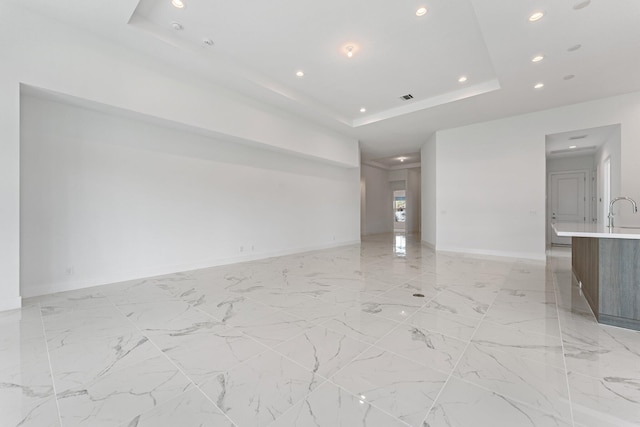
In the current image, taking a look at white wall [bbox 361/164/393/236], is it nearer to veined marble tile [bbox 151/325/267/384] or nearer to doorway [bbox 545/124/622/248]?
doorway [bbox 545/124/622/248]

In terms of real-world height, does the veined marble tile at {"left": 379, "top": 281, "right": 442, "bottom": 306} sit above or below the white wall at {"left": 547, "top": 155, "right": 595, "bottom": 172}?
below

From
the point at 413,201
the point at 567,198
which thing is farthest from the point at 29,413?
the point at 413,201

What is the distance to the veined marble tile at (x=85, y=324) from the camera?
249cm

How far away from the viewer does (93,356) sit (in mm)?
2113

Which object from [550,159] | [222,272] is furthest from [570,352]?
[550,159]

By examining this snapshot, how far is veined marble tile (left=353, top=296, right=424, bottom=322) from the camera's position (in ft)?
9.63

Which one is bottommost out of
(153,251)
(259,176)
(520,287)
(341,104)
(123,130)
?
(520,287)

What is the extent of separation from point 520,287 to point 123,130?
6934mm

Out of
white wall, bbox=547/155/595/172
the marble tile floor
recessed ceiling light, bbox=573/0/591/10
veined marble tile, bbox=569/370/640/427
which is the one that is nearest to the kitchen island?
the marble tile floor

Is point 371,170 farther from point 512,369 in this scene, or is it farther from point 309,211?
point 512,369

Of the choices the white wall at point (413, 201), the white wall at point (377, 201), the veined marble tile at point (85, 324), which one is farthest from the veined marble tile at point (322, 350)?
the white wall at point (413, 201)

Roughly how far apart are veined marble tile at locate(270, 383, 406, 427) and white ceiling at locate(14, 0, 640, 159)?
4004mm

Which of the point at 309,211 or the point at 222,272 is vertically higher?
the point at 309,211

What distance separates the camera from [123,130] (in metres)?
4.39
